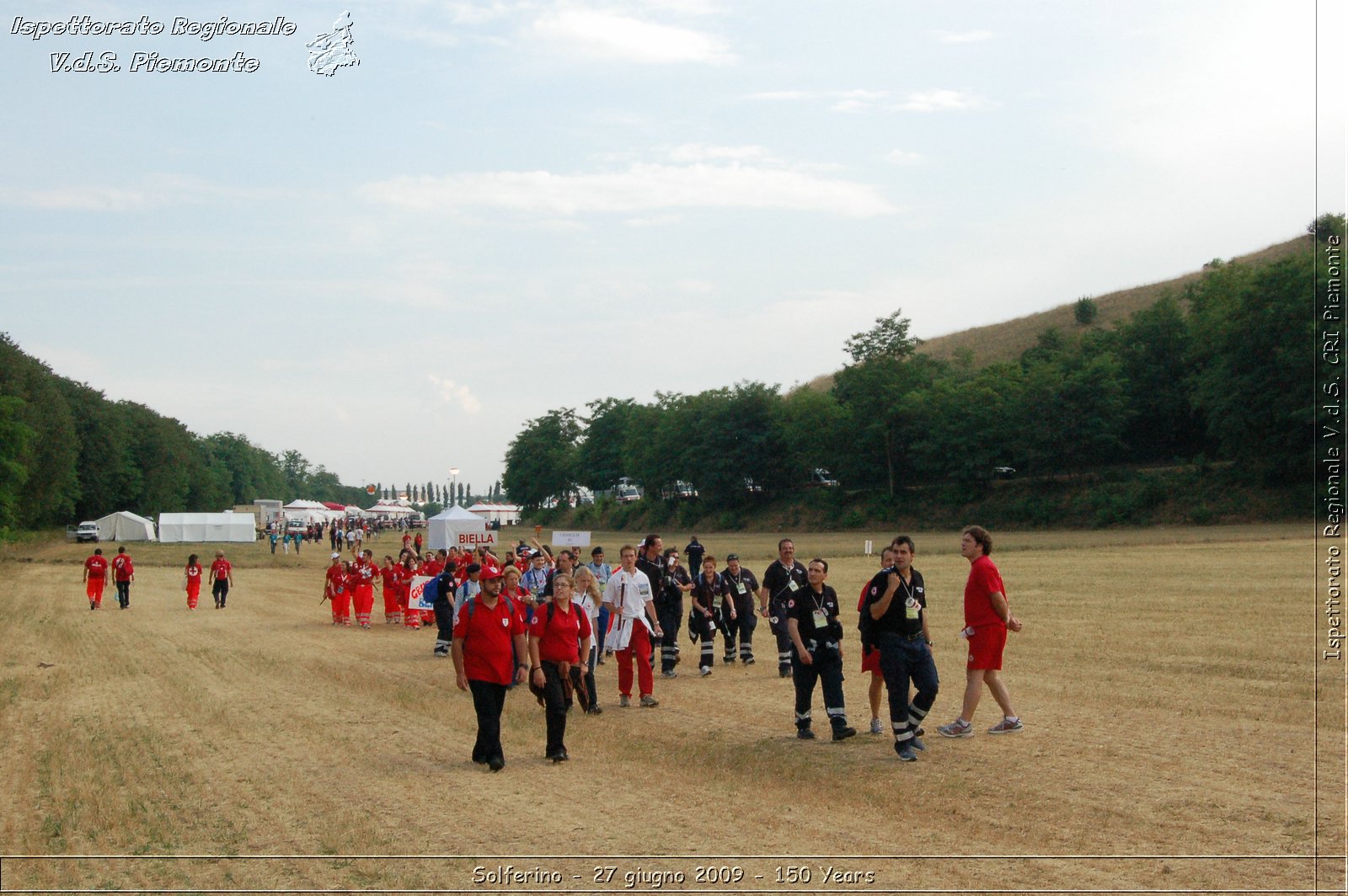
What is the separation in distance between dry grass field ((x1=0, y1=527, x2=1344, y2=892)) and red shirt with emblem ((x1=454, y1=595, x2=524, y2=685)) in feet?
2.90

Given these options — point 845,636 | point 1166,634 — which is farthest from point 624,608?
point 1166,634

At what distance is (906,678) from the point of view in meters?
9.83

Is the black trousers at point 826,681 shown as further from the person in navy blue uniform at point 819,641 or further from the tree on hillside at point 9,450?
the tree on hillside at point 9,450

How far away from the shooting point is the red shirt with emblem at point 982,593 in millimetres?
10039

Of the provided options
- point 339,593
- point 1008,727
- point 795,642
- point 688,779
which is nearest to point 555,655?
point 688,779

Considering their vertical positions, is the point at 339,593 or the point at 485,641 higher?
the point at 485,641

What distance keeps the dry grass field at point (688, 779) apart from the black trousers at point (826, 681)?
339mm

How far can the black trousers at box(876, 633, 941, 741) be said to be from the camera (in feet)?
32.1

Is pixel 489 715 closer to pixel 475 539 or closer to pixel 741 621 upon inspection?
pixel 741 621

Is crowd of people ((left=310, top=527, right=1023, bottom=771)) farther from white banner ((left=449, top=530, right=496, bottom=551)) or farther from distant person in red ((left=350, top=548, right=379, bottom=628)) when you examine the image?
white banner ((left=449, top=530, right=496, bottom=551))

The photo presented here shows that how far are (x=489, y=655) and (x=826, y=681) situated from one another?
3.37 m

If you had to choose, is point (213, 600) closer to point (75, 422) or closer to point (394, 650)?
point (394, 650)

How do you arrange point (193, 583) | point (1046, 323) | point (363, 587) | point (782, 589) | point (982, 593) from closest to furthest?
1. point (982, 593)
2. point (782, 589)
3. point (363, 587)
4. point (193, 583)
5. point (1046, 323)

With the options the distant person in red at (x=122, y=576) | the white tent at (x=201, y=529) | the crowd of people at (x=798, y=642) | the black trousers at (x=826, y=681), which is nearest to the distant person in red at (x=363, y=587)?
the distant person in red at (x=122, y=576)
